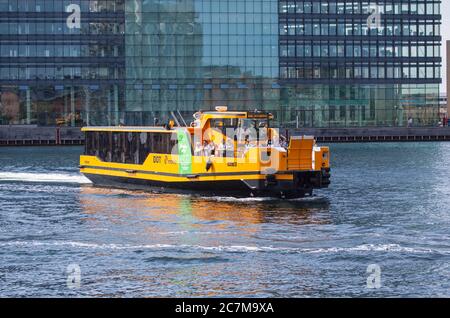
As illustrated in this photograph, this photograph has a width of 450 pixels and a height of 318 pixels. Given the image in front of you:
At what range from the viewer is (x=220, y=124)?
1817 inches

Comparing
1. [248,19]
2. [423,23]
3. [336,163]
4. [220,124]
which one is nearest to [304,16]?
[248,19]

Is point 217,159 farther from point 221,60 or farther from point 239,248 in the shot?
point 221,60

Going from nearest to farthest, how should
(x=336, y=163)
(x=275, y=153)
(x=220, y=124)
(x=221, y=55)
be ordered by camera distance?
(x=275, y=153) → (x=220, y=124) → (x=336, y=163) → (x=221, y=55)

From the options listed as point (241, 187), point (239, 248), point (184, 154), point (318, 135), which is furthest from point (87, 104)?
point (239, 248)

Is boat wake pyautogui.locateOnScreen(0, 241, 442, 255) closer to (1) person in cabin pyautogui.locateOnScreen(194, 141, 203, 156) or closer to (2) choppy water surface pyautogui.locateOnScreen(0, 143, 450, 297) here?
(2) choppy water surface pyautogui.locateOnScreen(0, 143, 450, 297)

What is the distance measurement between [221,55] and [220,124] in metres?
94.2

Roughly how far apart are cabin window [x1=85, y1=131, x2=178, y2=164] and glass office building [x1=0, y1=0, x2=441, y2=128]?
83.3m

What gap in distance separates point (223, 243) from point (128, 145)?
2086 centimetres

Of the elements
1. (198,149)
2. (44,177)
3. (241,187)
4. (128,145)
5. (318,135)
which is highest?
(128,145)

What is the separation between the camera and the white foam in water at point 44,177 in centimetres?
5659

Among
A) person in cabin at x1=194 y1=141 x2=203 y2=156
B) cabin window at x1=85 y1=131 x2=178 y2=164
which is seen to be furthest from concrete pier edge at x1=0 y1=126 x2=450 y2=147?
person in cabin at x1=194 y1=141 x2=203 y2=156

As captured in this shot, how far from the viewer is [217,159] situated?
43.7 metres

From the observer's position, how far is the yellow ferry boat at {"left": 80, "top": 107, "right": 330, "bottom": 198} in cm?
4234
